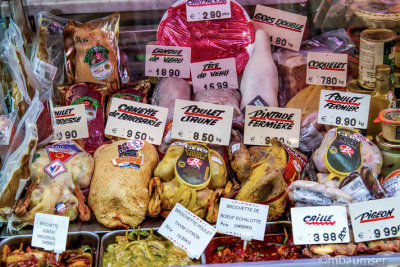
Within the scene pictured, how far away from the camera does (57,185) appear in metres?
2.40

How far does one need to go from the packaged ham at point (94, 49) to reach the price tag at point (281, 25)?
0.89 meters

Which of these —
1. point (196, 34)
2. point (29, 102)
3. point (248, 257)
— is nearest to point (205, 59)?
point (196, 34)

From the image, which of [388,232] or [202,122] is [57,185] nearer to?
[202,122]

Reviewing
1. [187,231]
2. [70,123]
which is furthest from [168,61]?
[187,231]

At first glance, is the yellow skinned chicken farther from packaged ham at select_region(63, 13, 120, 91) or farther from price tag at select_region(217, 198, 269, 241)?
packaged ham at select_region(63, 13, 120, 91)

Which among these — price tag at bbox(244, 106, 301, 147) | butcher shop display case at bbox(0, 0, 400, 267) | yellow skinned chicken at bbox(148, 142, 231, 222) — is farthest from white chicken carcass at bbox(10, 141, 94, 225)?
price tag at bbox(244, 106, 301, 147)

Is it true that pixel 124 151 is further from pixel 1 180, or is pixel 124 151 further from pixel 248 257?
pixel 248 257

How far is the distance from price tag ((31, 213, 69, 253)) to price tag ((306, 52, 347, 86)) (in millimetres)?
1633

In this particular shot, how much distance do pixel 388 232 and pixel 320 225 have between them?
278mm

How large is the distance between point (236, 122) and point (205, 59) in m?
0.55

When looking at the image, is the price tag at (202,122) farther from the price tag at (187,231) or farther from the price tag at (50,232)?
the price tag at (50,232)

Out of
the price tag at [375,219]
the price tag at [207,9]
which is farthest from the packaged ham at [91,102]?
the price tag at [375,219]

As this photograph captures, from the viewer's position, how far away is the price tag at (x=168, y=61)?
9.78 feet

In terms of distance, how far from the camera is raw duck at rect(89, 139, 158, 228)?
234 cm
